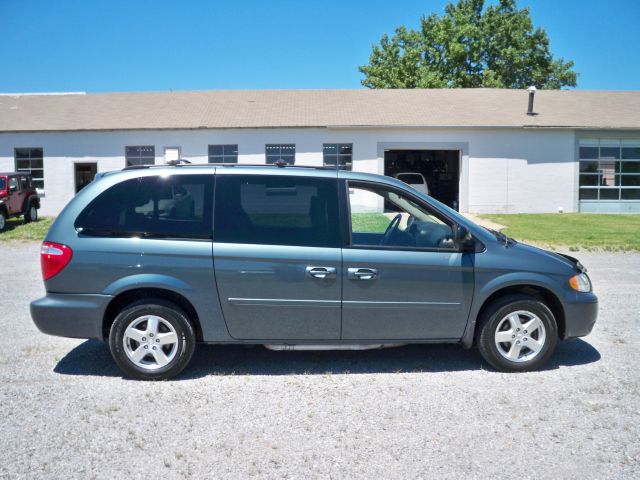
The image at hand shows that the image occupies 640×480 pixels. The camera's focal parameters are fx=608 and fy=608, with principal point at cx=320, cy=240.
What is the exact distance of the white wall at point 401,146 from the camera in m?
24.8

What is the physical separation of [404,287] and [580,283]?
5.48 ft

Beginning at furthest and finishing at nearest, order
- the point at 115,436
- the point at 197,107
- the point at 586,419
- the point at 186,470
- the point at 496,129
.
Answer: the point at 197,107
the point at 496,129
the point at 586,419
the point at 115,436
the point at 186,470

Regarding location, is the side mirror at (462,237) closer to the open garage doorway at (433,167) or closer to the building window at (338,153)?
the building window at (338,153)

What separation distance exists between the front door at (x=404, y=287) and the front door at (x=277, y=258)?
15cm

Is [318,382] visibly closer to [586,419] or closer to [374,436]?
[374,436]

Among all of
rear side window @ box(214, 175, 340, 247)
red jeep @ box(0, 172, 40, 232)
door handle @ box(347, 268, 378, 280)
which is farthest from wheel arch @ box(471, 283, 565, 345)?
red jeep @ box(0, 172, 40, 232)

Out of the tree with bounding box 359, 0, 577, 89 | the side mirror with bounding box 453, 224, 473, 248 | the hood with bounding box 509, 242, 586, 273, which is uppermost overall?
the tree with bounding box 359, 0, 577, 89

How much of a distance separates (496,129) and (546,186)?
10.7 feet

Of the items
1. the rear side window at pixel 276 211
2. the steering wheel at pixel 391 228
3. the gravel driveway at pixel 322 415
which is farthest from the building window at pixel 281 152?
the rear side window at pixel 276 211

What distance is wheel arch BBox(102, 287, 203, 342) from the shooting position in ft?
17.2

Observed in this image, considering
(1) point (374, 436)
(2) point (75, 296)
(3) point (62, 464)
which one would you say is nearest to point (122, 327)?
(2) point (75, 296)

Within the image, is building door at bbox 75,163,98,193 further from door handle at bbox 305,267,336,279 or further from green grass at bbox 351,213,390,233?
door handle at bbox 305,267,336,279

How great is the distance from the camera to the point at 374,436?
13.6ft

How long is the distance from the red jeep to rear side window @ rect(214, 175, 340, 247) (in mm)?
15901
